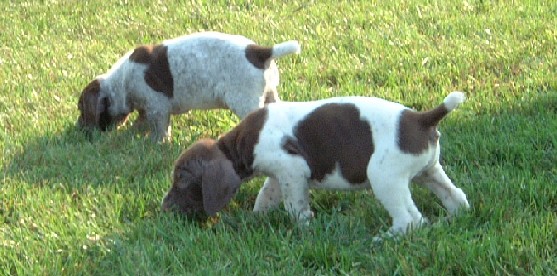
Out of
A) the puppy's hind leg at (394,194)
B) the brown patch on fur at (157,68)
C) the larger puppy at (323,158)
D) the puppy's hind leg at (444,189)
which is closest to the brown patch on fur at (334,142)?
the larger puppy at (323,158)

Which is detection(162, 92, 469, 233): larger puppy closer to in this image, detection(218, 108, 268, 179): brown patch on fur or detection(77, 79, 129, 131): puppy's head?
detection(218, 108, 268, 179): brown patch on fur

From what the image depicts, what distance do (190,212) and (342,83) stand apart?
2.90 metres

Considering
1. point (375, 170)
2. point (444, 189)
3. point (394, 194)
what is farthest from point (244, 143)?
point (444, 189)

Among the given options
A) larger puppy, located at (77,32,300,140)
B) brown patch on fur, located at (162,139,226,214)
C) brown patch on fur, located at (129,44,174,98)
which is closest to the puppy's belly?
brown patch on fur, located at (162,139,226,214)

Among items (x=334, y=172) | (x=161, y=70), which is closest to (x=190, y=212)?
(x=334, y=172)

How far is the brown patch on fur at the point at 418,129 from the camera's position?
461 cm

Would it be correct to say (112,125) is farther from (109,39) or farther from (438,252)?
(438,252)

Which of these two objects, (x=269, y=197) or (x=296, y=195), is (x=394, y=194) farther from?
(x=269, y=197)

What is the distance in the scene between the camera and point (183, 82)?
273 inches

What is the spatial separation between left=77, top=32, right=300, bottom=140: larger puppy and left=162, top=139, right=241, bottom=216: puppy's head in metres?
1.54

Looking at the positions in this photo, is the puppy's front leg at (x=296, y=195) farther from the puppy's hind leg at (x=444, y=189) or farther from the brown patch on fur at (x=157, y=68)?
the brown patch on fur at (x=157, y=68)

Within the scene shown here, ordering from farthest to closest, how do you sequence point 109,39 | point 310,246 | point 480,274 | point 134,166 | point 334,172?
1. point 109,39
2. point 134,166
3. point 334,172
4. point 310,246
5. point 480,274

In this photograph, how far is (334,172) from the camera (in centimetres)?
485

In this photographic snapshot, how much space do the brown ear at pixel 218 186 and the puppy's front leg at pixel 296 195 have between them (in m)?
0.24
